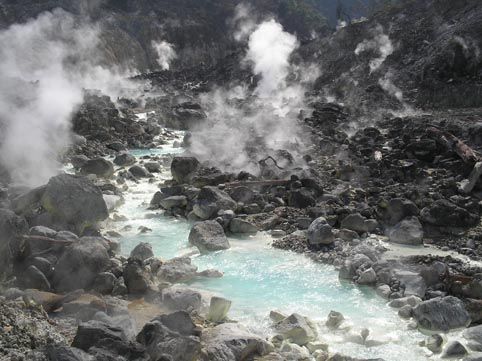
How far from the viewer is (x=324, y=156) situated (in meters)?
17.3

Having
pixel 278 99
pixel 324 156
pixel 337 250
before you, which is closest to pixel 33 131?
pixel 324 156

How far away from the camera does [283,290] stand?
8375 millimetres

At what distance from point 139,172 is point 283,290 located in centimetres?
895

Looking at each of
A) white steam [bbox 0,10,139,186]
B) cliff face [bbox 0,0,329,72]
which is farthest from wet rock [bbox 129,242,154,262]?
cliff face [bbox 0,0,329,72]

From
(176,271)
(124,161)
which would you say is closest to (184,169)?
(124,161)

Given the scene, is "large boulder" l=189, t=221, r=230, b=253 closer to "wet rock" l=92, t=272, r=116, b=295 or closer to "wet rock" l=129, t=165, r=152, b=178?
"wet rock" l=92, t=272, r=116, b=295

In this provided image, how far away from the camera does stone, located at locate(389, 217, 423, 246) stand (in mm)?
10164

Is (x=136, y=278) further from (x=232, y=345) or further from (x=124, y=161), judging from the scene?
(x=124, y=161)

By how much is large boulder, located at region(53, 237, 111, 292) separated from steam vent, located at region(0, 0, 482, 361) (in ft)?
0.07

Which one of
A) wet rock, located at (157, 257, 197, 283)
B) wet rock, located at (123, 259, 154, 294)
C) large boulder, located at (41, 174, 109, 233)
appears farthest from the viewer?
large boulder, located at (41, 174, 109, 233)

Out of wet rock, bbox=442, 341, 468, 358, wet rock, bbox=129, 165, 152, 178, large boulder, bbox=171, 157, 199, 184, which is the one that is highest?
wet rock, bbox=129, 165, 152, 178

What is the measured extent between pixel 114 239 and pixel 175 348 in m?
5.55

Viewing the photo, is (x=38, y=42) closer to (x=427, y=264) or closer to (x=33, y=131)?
(x=33, y=131)

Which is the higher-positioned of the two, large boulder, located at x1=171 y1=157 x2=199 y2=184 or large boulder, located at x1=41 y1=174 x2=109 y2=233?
large boulder, located at x1=171 y1=157 x2=199 y2=184
